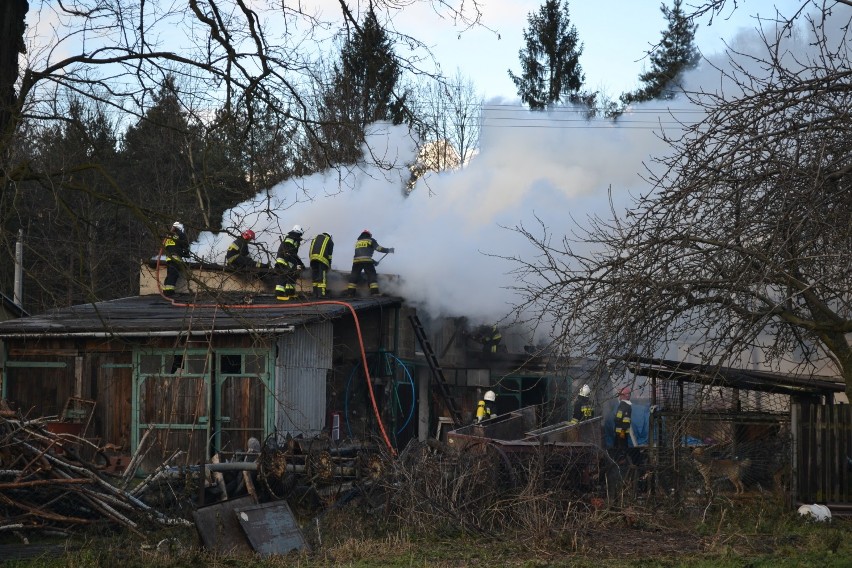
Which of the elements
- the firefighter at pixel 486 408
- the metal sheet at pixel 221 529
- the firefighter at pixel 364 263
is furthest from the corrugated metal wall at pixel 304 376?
the metal sheet at pixel 221 529

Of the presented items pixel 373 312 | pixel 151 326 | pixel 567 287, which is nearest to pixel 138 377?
pixel 151 326

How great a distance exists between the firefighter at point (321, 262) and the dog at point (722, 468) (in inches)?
364

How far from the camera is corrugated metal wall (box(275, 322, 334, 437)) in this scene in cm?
1742

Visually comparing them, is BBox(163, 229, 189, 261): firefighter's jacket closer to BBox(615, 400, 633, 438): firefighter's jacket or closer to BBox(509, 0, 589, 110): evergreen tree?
BBox(615, 400, 633, 438): firefighter's jacket

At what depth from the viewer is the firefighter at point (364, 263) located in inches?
827

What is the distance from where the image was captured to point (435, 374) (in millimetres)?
22438

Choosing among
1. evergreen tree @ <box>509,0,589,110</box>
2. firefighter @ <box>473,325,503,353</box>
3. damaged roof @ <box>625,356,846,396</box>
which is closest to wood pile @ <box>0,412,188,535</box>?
damaged roof @ <box>625,356,846,396</box>

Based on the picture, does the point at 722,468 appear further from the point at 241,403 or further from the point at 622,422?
the point at 241,403

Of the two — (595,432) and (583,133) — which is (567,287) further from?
(583,133)

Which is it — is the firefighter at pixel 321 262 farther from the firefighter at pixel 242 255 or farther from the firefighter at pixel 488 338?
the firefighter at pixel 242 255

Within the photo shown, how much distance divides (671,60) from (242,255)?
10333 mm

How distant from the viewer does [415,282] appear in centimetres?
2247

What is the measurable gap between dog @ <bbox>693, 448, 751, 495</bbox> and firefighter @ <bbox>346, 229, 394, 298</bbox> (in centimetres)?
938

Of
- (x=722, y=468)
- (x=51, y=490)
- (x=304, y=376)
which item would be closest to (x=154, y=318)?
(x=304, y=376)
